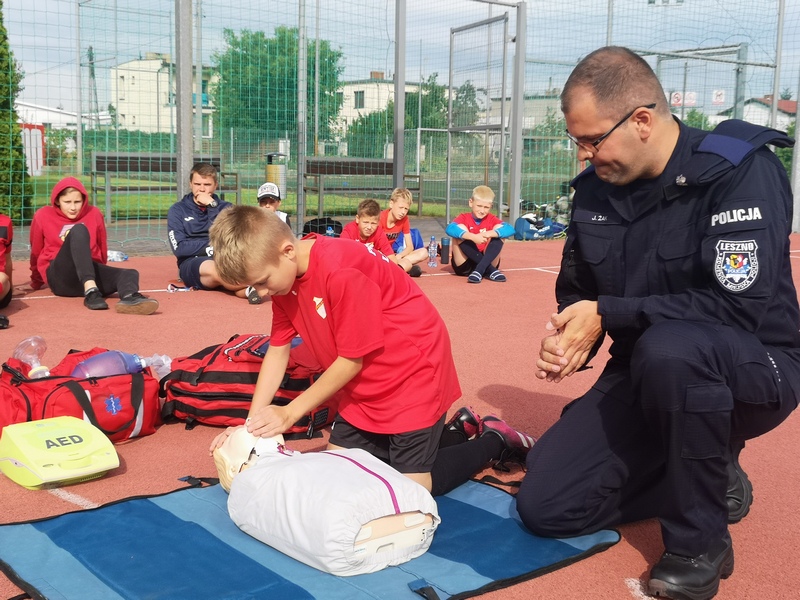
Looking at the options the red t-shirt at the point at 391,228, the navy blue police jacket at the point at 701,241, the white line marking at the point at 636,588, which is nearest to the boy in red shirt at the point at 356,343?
the navy blue police jacket at the point at 701,241

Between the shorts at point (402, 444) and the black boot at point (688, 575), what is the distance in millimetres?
960

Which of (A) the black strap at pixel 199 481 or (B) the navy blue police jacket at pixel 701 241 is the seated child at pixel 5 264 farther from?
(B) the navy blue police jacket at pixel 701 241

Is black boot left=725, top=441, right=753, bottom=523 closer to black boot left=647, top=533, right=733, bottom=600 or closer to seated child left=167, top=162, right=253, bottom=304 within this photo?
black boot left=647, top=533, right=733, bottom=600

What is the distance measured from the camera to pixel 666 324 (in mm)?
2691

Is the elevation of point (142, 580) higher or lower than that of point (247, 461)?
lower

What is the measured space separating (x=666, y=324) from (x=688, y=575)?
768 mm

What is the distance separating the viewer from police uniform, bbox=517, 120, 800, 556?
2.60 metres

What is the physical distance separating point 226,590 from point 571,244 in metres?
→ 1.84

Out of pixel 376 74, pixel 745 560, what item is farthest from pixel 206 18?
pixel 745 560

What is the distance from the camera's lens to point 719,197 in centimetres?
280

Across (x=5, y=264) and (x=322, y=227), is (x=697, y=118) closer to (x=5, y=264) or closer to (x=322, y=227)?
(x=322, y=227)

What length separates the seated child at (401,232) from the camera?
31.7 feet

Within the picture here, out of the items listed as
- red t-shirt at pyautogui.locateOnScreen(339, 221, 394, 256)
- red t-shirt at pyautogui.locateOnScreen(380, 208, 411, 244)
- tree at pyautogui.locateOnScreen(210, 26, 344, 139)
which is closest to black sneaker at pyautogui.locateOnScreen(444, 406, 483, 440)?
red t-shirt at pyautogui.locateOnScreen(339, 221, 394, 256)

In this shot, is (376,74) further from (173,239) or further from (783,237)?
(783,237)
